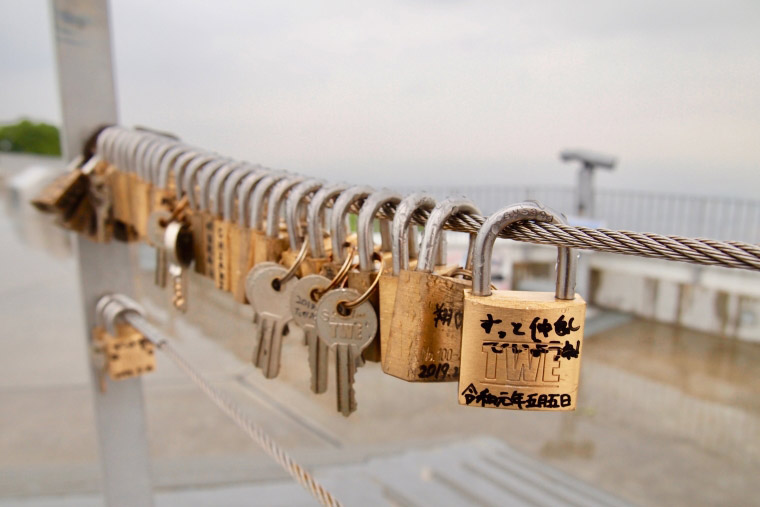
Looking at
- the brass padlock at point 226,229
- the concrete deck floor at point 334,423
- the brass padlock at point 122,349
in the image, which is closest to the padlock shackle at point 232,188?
the brass padlock at point 226,229

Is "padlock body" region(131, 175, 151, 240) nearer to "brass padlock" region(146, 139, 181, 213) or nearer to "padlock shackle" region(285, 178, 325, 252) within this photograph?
"brass padlock" region(146, 139, 181, 213)

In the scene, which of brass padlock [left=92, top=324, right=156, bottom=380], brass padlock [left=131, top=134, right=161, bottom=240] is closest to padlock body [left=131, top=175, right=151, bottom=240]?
brass padlock [left=131, top=134, right=161, bottom=240]

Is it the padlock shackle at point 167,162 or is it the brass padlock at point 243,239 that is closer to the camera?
the brass padlock at point 243,239

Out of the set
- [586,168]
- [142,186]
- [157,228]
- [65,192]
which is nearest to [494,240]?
[157,228]

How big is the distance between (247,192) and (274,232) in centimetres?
6

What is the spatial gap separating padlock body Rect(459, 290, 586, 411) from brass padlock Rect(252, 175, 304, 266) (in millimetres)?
236

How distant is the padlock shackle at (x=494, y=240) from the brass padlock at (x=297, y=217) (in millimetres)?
183

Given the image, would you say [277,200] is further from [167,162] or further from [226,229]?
[167,162]

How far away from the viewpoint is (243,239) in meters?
0.53

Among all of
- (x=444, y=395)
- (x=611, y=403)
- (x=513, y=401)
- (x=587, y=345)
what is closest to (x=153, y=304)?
(x=444, y=395)

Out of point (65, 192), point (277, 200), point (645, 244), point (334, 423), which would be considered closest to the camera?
point (645, 244)

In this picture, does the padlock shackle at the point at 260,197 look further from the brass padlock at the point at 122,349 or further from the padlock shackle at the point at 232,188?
the brass padlock at the point at 122,349

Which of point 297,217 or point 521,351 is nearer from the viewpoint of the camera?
point 521,351

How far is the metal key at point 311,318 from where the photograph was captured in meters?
0.43
